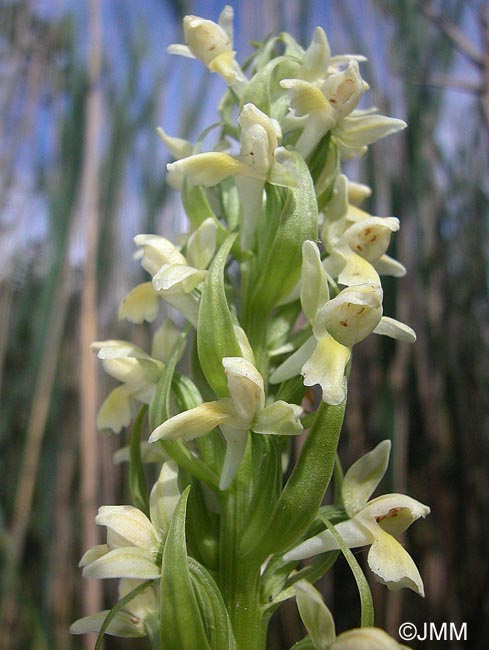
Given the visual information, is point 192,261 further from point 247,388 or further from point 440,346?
point 440,346

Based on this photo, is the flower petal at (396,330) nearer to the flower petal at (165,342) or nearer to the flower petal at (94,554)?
the flower petal at (165,342)

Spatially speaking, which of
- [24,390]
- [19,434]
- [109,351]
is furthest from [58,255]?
[109,351]

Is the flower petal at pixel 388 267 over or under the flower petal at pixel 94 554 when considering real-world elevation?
over

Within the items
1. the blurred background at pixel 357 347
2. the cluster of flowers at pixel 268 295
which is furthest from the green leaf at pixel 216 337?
the blurred background at pixel 357 347

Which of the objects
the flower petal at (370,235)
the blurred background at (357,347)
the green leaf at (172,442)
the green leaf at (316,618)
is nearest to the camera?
the green leaf at (316,618)

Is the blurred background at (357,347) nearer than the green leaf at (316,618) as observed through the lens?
No

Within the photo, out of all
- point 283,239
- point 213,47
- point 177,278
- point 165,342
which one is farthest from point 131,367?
point 213,47

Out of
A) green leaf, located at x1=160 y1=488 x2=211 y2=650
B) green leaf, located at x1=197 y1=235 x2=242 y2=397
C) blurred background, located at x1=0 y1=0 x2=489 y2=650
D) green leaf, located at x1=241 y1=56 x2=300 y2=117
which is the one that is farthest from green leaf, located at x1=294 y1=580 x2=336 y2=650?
blurred background, located at x1=0 y1=0 x2=489 y2=650

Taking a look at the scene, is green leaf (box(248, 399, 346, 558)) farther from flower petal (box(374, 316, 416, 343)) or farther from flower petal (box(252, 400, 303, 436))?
flower petal (box(374, 316, 416, 343))
